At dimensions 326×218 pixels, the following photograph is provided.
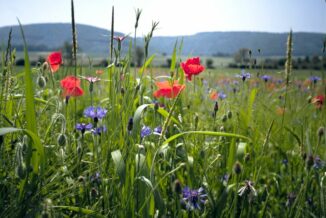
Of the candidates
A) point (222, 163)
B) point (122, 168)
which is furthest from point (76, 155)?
point (222, 163)

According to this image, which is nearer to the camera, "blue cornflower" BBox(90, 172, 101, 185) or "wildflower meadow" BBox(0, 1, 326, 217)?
"wildflower meadow" BBox(0, 1, 326, 217)

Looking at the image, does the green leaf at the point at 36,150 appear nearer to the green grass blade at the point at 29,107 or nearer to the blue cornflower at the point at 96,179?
the green grass blade at the point at 29,107

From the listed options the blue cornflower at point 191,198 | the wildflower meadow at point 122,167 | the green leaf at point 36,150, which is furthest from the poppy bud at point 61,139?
the blue cornflower at point 191,198

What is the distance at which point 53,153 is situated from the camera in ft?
4.86

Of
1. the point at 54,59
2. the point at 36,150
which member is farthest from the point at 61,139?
the point at 54,59

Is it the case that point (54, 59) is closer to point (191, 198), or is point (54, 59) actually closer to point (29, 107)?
point (29, 107)

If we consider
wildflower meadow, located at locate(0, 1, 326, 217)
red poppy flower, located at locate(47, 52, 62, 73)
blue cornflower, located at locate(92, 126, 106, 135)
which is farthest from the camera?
red poppy flower, located at locate(47, 52, 62, 73)

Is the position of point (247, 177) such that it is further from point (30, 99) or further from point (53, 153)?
point (30, 99)

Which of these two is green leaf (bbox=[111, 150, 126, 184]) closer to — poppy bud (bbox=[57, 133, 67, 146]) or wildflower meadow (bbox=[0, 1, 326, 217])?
wildflower meadow (bbox=[0, 1, 326, 217])

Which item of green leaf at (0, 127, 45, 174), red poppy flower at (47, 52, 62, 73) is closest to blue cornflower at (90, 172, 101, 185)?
→ green leaf at (0, 127, 45, 174)

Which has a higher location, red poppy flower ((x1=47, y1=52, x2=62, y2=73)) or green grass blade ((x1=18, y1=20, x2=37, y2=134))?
red poppy flower ((x1=47, y1=52, x2=62, y2=73))

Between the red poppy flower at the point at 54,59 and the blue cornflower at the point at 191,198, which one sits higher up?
the red poppy flower at the point at 54,59

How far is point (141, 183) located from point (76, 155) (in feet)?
1.10

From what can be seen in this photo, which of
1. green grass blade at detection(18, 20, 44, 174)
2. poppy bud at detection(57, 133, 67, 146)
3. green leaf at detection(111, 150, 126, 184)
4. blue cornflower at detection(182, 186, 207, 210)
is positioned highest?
green grass blade at detection(18, 20, 44, 174)
